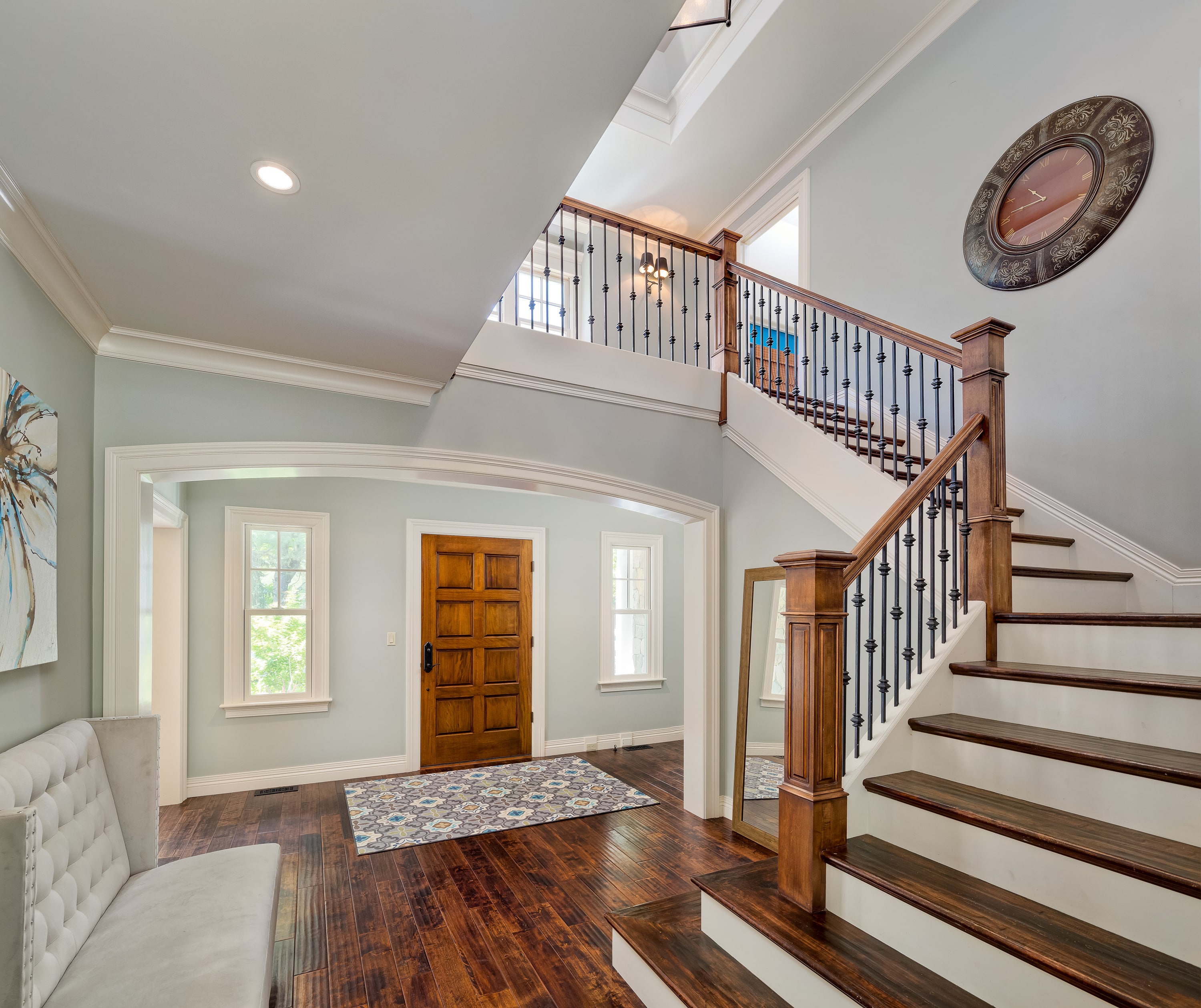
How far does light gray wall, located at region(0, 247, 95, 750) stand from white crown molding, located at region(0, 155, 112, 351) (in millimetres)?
33

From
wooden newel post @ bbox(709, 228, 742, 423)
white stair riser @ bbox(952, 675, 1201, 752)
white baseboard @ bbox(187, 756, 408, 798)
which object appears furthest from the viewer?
white baseboard @ bbox(187, 756, 408, 798)

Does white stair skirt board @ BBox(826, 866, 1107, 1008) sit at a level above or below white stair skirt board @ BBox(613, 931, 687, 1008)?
above

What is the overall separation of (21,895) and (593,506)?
17.4 feet

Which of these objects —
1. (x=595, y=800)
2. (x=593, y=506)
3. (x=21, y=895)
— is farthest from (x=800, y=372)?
(x=21, y=895)

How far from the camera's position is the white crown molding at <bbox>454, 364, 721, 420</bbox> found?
12.4ft

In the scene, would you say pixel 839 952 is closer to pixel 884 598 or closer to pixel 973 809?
pixel 973 809

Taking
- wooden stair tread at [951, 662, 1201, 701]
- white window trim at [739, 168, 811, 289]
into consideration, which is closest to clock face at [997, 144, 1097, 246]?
white window trim at [739, 168, 811, 289]

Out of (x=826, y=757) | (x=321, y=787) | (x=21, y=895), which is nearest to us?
(x=21, y=895)

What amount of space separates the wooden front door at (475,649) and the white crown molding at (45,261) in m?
3.39

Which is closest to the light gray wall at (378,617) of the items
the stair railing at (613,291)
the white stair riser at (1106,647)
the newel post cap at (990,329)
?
the stair railing at (613,291)

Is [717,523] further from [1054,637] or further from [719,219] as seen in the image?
[719,219]

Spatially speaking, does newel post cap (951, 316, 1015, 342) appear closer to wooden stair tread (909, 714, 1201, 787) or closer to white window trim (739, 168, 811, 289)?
wooden stair tread (909, 714, 1201, 787)

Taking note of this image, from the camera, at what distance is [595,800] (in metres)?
4.81

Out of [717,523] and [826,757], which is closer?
[826,757]
